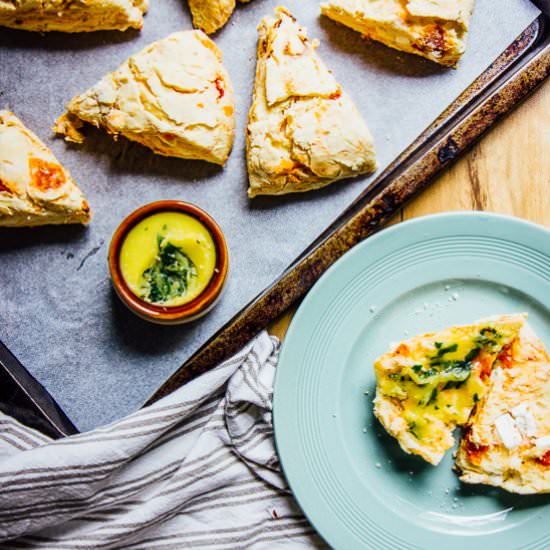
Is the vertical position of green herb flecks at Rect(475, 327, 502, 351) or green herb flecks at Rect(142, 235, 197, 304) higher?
green herb flecks at Rect(142, 235, 197, 304)

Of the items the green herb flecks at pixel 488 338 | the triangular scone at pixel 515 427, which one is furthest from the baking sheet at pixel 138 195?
the triangular scone at pixel 515 427

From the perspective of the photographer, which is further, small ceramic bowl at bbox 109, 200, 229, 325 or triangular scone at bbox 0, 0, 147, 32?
triangular scone at bbox 0, 0, 147, 32

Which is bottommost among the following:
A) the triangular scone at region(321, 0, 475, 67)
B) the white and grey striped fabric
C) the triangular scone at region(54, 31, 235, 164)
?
the white and grey striped fabric

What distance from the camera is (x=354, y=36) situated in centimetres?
281

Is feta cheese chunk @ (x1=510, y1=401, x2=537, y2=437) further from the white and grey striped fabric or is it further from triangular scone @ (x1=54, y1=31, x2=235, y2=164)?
triangular scone @ (x1=54, y1=31, x2=235, y2=164)

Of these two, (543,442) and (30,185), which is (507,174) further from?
(30,185)

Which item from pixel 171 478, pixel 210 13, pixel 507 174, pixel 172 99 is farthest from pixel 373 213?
pixel 171 478

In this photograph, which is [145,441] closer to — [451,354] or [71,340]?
[71,340]

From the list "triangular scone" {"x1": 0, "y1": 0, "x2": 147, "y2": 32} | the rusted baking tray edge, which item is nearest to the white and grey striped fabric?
the rusted baking tray edge

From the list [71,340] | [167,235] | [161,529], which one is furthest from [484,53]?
[161,529]

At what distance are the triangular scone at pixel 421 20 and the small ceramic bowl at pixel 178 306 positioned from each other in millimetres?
1008

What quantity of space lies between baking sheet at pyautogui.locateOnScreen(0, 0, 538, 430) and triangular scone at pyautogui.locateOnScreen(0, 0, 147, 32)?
4 centimetres

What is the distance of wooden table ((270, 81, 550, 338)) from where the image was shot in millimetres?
2762

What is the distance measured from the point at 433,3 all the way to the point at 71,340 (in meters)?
1.95
